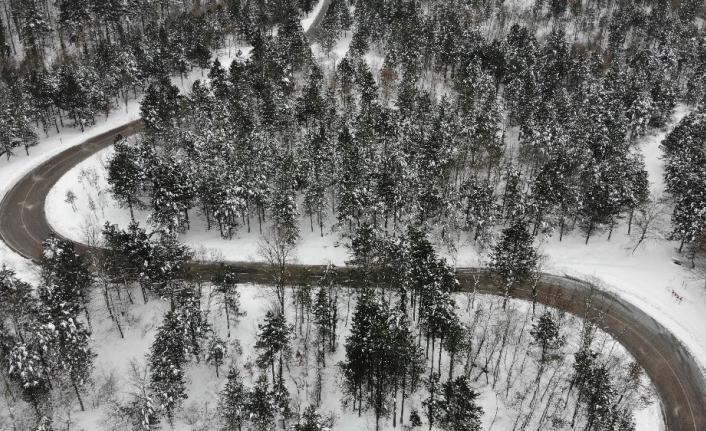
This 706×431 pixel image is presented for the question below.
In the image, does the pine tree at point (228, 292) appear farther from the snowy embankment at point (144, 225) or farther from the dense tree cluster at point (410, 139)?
the dense tree cluster at point (410, 139)

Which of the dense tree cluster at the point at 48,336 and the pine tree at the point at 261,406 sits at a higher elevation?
the dense tree cluster at the point at 48,336

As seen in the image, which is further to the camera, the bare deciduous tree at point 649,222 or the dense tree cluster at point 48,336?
the bare deciduous tree at point 649,222

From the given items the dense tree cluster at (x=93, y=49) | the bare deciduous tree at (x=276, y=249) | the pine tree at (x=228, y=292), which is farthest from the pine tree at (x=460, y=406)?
the dense tree cluster at (x=93, y=49)

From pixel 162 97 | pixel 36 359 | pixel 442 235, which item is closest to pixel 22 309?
pixel 36 359

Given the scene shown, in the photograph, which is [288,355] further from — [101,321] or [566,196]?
[566,196]

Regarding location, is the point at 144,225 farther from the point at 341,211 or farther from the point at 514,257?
the point at 514,257
